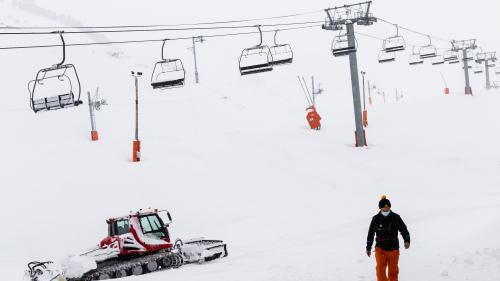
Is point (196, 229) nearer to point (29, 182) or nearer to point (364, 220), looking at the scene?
point (364, 220)

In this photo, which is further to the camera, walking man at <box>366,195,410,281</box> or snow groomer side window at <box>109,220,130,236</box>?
snow groomer side window at <box>109,220,130,236</box>

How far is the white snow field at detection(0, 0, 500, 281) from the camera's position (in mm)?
14773

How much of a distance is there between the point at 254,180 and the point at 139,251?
12532 millimetres

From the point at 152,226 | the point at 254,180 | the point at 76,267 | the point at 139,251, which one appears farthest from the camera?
the point at 254,180

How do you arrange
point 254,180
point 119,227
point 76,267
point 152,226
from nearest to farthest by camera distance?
1. point 76,267
2. point 119,227
3. point 152,226
4. point 254,180

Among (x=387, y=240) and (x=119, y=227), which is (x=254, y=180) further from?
(x=387, y=240)

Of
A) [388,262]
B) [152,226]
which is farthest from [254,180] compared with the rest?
[388,262]

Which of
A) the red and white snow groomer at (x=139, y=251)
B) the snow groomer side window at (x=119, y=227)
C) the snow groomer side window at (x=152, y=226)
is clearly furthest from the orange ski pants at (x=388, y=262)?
the snow groomer side window at (x=119, y=227)

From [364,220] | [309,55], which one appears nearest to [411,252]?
[364,220]

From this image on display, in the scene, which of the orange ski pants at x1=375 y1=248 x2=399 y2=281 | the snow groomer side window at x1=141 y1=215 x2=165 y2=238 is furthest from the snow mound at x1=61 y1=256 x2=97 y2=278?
the orange ski pants at x1=375 y1=248 x2=399 y2=281

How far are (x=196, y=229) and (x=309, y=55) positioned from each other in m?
124

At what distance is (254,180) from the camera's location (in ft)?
94.2

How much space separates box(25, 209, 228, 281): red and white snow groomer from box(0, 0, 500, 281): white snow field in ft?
2.05

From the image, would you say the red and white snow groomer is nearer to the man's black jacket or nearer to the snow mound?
the snow mound
